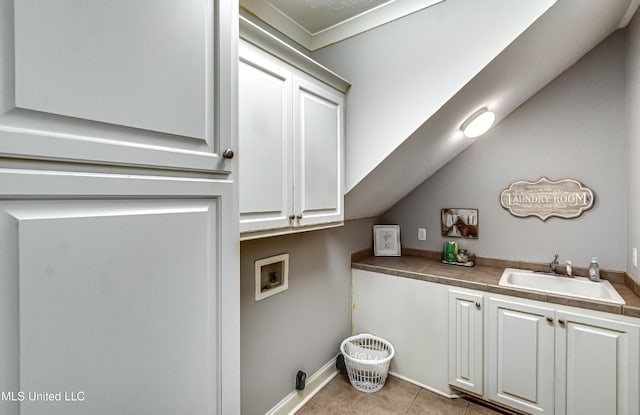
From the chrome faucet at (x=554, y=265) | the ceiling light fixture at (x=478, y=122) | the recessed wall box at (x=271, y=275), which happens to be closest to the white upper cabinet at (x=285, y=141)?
the recessed wall box at (x=271, y=275)

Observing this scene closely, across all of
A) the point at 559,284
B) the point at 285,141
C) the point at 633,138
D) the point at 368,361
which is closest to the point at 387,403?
the point at 368,361

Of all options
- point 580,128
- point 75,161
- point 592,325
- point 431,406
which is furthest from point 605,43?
point 75,161

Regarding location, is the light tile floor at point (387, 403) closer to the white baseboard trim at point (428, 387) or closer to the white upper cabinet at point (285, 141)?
the white baseboard trim at point (428, 387)

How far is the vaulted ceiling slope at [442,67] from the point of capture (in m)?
1.44

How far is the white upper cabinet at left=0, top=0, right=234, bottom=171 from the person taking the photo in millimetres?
474

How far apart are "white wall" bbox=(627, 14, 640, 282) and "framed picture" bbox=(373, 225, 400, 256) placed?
1.46 metres

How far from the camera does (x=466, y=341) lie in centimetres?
193

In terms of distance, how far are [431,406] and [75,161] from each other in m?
2.28

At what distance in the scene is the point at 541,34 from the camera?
1443 millimetres

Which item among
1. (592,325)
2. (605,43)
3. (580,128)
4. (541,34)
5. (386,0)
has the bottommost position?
(592,325)

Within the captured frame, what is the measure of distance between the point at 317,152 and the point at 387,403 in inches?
66.3

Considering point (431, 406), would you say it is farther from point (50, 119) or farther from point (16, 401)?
point (50, 119)

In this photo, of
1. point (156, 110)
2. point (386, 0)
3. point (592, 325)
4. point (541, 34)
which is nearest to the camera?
point (156, 110)

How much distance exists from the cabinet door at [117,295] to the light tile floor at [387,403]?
136 centimetres
